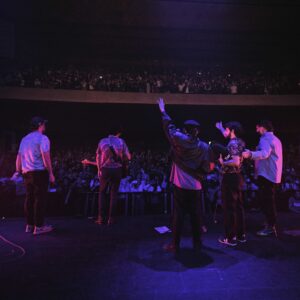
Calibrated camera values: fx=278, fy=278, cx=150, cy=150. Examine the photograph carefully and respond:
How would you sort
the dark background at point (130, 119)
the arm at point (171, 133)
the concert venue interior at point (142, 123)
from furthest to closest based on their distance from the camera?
the dark background at point (130, 119), the arm at point (171, 133), the concert venue interior at point (142, 123)

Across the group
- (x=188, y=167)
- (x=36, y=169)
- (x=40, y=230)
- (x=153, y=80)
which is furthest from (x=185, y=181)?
(x=153, y=80)

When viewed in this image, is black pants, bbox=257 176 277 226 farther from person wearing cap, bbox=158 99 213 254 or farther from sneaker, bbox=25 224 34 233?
sneaker, bbox=25 224 34 233

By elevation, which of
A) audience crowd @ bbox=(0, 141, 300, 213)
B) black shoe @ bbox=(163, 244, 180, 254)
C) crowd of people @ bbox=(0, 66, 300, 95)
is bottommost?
black shoe @ bbox=(163, 244, 180, 254)

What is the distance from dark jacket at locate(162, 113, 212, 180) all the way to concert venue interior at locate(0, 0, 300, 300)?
34.6 inches

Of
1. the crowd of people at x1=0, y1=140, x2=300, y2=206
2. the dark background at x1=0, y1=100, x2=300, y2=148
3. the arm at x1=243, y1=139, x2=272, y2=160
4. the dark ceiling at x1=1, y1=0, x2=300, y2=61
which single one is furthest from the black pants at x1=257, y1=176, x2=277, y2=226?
the dark ceiling at x1=1, y1=0, x2=300, y2=61

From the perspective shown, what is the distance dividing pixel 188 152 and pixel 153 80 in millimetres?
7631

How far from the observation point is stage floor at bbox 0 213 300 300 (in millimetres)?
2088

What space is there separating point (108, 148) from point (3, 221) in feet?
6.89

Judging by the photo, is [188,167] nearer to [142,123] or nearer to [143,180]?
[143,180]

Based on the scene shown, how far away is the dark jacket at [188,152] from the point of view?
2.70 meters

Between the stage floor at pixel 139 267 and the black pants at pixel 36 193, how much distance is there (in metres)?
0.28

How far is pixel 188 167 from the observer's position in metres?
2.75

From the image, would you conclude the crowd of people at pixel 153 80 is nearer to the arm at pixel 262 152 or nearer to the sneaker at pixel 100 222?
the sneaker at pixel 100 222

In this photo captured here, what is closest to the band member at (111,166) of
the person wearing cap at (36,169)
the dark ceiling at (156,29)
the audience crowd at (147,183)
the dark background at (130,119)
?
the person wearing cap at (36,169)
